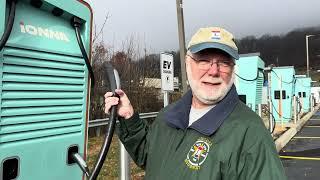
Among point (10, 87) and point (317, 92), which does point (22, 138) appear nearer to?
point (10, 87)

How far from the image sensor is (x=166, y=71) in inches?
259

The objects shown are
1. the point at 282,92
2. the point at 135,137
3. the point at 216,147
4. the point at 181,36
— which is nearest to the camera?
the point at 216,147

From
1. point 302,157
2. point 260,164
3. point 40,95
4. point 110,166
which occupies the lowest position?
point 302,157

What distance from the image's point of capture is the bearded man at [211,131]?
207cm

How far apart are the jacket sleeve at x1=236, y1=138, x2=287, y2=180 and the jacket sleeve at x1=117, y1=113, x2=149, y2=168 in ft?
2.68

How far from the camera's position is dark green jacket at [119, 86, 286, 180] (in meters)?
2.05

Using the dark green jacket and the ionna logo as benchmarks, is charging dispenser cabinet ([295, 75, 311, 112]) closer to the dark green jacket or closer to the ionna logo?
the dark green jacket

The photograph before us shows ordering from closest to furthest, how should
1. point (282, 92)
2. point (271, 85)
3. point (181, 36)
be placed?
point (181, 36) → point (271, 85) → point (282, 92)

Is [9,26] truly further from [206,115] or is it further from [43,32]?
[206,115]

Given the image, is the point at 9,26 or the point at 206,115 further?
the point at 206,115


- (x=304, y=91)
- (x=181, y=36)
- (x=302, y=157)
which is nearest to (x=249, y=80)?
(x=181, y=36)

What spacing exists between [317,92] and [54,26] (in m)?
49.1

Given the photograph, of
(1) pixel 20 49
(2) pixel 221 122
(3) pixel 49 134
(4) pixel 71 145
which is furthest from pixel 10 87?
(2) pixel 221 122

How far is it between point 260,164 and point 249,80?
6.51m
